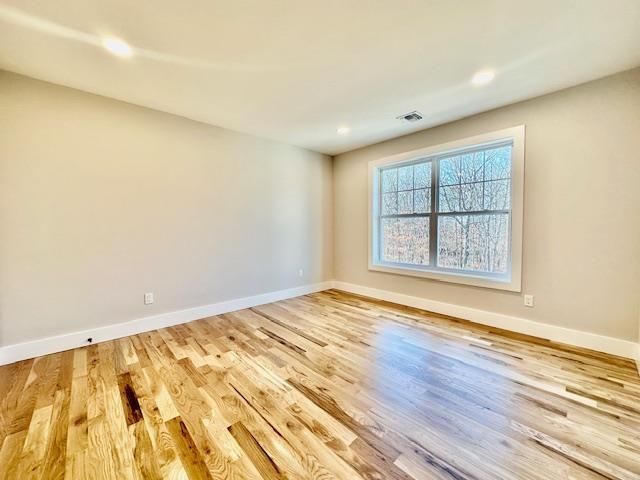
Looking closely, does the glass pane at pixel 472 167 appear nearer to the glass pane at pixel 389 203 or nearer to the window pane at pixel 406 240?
the window pane at pixel 406 240

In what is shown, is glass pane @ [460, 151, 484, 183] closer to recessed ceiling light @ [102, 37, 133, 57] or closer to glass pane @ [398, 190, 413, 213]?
glass pane @ [398, 190, 413, 213]

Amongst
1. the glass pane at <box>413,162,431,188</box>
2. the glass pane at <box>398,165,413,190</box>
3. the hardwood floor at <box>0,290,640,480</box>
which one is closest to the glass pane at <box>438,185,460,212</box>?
the glass pane at <box>413,162,431,188</box>

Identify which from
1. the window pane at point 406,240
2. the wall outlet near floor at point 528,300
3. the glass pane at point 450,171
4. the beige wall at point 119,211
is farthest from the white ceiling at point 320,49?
the wall outlet near floor at point 528,300

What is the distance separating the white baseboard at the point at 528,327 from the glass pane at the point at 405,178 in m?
1.59

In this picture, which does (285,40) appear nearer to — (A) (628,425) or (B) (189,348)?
(B) (189,348)

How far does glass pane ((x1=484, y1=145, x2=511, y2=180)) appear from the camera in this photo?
9.61 ft

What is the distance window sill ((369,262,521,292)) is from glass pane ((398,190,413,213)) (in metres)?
0.85

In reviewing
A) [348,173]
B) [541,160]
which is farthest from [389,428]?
[348,173]

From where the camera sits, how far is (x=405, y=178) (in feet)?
12.8

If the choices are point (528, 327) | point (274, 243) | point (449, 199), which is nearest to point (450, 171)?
point (449, 199)

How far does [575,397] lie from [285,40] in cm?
311

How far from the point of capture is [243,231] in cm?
367

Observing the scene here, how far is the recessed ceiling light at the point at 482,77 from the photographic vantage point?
7.32 feet

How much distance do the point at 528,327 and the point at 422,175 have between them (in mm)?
2171
